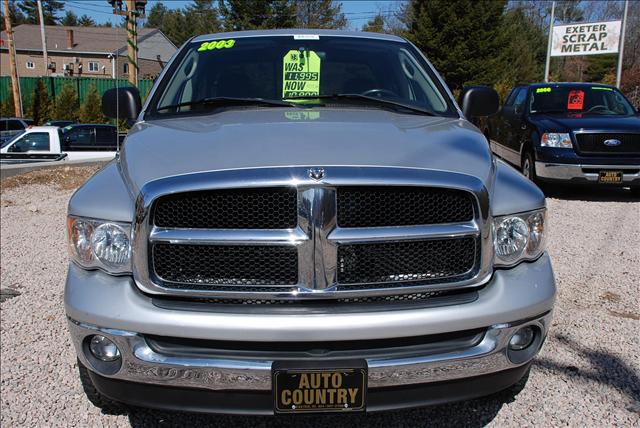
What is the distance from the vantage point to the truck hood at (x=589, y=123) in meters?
8.04

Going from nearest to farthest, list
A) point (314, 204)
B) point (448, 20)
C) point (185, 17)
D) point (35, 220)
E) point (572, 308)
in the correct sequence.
A: point (314, 204), point (572, 308), point (35, 220), point (448, 20), point (185, 17)

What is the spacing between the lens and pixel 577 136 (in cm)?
804

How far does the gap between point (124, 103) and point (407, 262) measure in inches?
94.4

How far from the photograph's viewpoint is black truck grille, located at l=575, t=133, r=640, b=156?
8.01 m

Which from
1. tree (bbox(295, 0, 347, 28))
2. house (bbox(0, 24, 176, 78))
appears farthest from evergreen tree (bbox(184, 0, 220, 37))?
tree (bbox(295, 0, 347, 28))

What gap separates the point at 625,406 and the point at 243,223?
2183 millimetres

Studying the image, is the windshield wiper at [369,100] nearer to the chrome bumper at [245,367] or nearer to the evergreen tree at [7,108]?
the chrome bumper at [245,367]

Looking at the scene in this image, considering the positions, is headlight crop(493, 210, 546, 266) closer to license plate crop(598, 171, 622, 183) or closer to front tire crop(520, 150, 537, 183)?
license plate crop(598, 171, 622, 183)

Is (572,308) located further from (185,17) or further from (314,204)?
(185,17)

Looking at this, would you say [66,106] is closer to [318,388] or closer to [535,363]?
[535,363]

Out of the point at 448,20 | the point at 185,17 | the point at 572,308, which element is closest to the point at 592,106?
the point at 572,308

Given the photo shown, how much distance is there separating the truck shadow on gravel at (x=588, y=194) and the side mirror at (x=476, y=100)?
5682 millimetres

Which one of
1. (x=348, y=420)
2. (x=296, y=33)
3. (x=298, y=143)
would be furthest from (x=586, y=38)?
(x=298, y=143)

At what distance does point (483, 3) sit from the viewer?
32312mm
